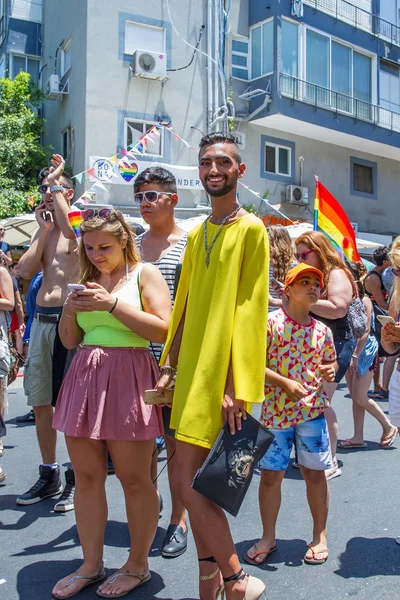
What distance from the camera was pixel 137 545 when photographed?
10.2 ft

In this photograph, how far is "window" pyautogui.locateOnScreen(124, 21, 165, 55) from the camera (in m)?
17.0

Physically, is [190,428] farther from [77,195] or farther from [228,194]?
[77,195]

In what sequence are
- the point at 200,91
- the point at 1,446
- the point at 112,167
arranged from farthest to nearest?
the point at 200,91 < the point at 112,167 < the point at 1,446

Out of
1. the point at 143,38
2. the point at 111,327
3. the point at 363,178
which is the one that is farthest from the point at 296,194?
the point at 111,327

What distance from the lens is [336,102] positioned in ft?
66.8

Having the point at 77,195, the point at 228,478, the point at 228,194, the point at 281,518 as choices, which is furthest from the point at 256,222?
the point at 77,195

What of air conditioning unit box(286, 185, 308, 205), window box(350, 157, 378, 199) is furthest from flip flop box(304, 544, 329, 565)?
window box(350, 157, 378, 199)

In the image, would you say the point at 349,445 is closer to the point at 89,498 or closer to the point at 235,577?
the point at 89,498

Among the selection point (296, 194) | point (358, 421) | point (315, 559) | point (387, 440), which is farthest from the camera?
point (296, 194)

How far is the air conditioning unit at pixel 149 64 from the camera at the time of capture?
54.4 feet

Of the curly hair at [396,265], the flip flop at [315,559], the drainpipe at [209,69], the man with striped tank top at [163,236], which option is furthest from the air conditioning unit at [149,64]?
the flip flop at [315,559]

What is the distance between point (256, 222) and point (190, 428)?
950 mm

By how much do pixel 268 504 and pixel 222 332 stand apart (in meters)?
1.38

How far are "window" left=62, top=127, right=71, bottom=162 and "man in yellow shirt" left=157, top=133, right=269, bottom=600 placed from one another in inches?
616
